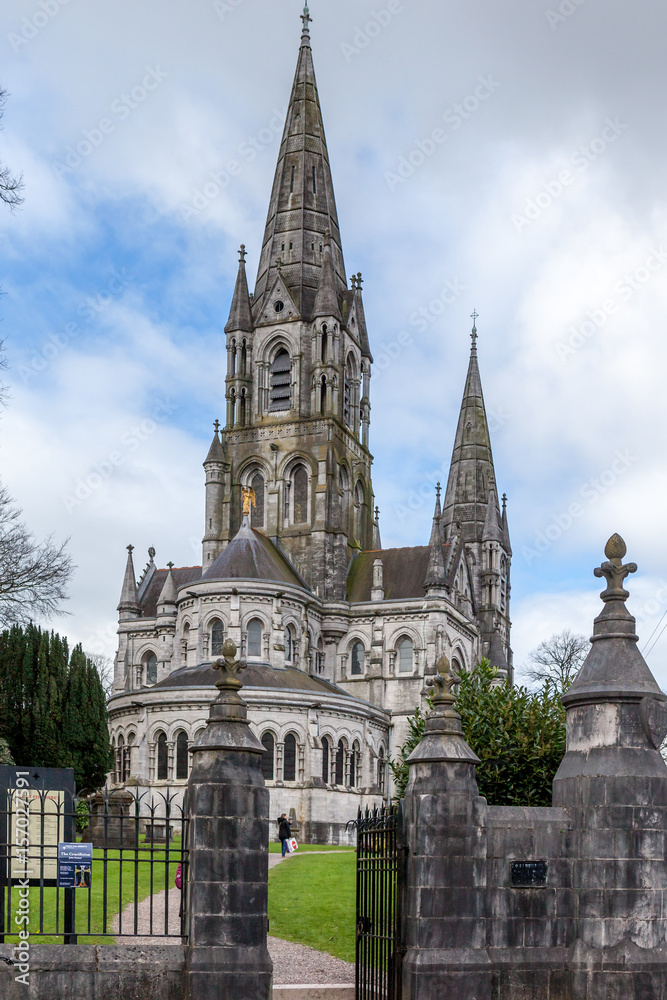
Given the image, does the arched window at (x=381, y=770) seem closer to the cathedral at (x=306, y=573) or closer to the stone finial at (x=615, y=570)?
the cathedral at (x=306, y=573)

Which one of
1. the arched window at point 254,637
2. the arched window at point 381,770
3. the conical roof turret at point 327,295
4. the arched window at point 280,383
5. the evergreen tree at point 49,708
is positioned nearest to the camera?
the evergreen tree at point 49,708

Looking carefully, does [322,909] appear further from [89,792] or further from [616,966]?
[89,792]

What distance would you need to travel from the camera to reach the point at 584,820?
12797mm

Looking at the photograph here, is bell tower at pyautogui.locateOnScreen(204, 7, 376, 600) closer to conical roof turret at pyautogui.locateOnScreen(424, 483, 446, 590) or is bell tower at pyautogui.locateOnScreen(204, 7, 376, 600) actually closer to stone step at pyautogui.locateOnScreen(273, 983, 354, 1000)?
conical roof turret at pyautogui.locateOnScreen(424, 483, 446, 590)

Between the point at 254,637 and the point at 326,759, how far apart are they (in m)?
7.38

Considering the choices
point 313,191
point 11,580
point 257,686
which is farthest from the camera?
point 313,191

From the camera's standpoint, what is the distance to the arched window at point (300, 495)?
61.7m

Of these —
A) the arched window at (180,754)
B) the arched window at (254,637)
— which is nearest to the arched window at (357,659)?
the arched window at (254,637)

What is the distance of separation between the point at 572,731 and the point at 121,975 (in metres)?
5.80

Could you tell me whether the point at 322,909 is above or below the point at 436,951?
below

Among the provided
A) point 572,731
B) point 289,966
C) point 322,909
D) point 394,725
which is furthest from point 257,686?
point 572,731

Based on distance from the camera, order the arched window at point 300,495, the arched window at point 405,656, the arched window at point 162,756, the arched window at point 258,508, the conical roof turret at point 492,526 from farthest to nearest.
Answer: the conical roof turret at point 492,526 < the arched window at point 258,508 < the arched window at point 300,495 < the arched window at point 405,656 < the arched window at point 162,756

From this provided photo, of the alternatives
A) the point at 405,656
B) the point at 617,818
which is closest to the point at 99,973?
the point at 617,818

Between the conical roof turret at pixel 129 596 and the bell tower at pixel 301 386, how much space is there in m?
5.72
